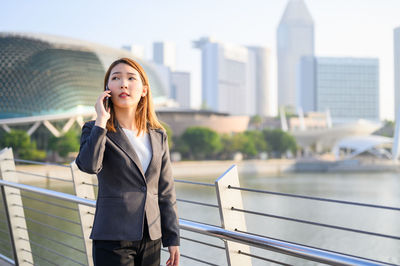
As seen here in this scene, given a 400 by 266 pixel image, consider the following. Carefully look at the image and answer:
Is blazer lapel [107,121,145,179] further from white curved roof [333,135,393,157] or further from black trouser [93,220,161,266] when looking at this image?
white curved roof [333,135,393,157]

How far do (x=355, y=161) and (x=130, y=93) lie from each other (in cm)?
5100

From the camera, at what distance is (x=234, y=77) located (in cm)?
14862

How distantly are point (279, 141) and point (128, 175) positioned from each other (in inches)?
2193

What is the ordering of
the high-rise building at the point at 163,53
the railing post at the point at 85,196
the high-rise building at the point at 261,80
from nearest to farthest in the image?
the railing post at the point at 85,196 → the high-rise building at the point at 261,80 → the high-rise building at the point at 163,53

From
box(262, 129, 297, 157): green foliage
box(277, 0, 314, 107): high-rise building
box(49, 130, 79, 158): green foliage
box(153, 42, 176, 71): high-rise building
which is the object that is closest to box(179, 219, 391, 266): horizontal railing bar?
box(49, 130, 79, 158): green foliage

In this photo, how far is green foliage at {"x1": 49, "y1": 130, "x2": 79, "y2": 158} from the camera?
126 feet

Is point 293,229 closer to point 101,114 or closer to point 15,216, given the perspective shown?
point 15,216

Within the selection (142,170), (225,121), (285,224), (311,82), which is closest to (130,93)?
(142,170)

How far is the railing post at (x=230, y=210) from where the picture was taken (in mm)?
1897

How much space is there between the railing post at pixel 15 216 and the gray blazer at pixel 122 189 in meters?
1.90

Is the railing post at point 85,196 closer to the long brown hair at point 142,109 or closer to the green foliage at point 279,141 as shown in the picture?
the long brown hair at point 142,109

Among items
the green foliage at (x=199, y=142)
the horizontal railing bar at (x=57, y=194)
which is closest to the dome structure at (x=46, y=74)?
the green foliage at (x=199, y=142)

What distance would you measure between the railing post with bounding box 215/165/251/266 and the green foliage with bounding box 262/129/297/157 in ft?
179

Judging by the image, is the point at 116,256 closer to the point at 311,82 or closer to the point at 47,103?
the point at 47,103
